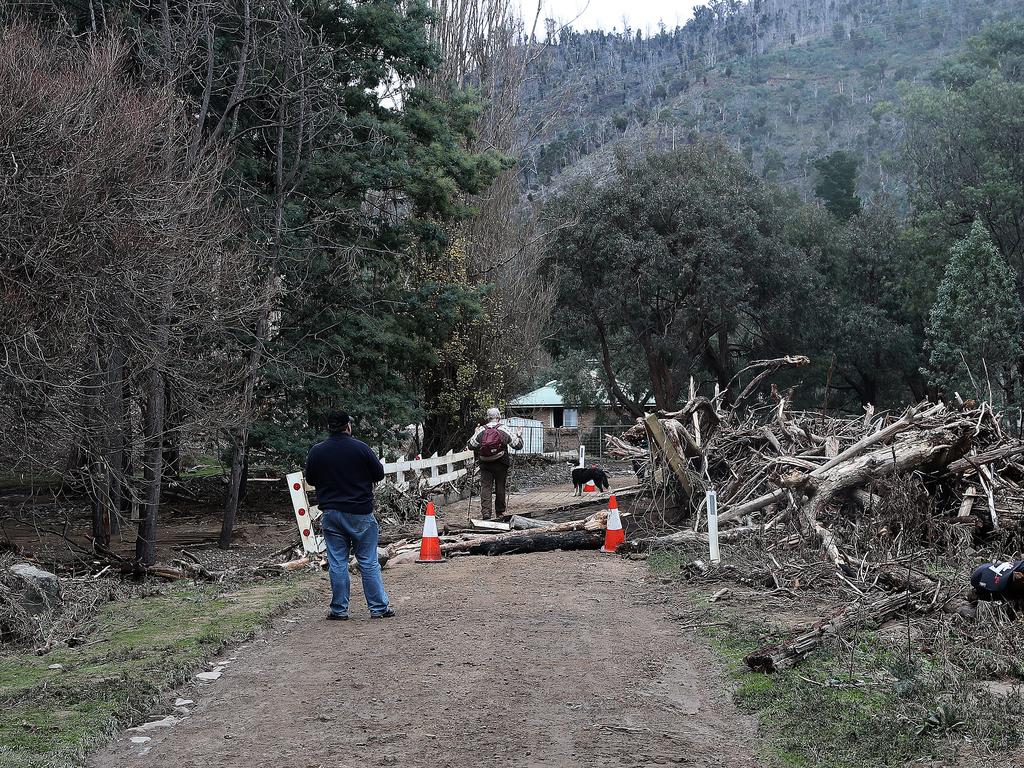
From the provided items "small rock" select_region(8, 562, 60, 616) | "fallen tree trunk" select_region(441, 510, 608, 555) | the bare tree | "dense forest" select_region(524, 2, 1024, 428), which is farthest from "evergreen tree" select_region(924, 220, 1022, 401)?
"small rock" select_region(8, 562, 60, 616)

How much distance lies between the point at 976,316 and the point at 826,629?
32650 millimetres

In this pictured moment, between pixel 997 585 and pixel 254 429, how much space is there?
595 inches

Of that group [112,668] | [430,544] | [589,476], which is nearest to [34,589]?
[112,668]

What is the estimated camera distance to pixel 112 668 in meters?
7.29

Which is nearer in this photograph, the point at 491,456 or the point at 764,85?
the point at 491,456

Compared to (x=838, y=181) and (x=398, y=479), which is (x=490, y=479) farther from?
(x=838, y=181)

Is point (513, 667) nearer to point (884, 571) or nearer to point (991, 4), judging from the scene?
point (884, 571)

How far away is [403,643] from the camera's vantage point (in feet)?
27.2

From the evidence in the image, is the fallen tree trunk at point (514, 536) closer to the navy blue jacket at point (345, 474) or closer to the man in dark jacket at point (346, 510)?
the man in dark jacket at point (346, 510)

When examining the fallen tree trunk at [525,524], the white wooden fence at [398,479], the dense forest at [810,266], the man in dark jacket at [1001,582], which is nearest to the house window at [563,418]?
the dense forest at [810,266]

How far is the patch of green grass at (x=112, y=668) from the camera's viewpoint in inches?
221

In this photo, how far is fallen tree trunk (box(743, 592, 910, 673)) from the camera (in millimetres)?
6887

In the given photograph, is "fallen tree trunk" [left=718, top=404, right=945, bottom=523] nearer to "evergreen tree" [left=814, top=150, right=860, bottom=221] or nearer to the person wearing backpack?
the person wearing backpack

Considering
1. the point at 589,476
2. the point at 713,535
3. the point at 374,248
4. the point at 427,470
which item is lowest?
the point at 589,476
